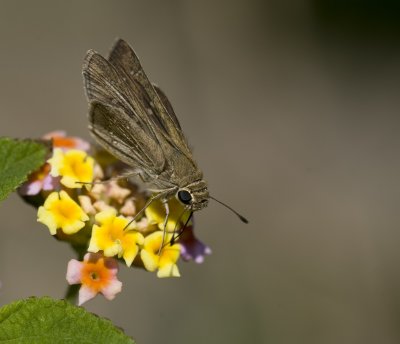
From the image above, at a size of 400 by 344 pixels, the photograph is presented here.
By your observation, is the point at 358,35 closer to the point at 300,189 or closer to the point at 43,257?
the point at 300,189

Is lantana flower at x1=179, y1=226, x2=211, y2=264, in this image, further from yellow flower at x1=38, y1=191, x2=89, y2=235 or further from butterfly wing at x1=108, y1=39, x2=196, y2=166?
yellow flower at x1=38, y1=191, x2=89, y2=235

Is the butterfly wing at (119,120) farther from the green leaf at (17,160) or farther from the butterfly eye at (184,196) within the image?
the green leaf at (17,160)

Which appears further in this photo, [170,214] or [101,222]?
[170,214]

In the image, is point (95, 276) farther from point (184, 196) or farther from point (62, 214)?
point (184, 196)

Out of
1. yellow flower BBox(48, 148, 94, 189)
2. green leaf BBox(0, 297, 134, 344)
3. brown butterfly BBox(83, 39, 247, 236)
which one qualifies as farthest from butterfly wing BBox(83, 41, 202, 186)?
green leaf BBox(0, 297, 134, 344)

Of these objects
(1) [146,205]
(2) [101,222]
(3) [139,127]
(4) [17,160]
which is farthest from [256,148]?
(4) [17,160]
